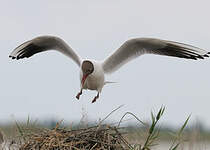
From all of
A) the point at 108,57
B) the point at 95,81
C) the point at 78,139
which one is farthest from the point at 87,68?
the point at 78,139

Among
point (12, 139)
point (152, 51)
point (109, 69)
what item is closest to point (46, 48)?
point (109, 69)

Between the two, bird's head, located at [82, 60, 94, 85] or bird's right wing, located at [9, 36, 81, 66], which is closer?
bird's head, located at [82, 60, 94, 85]

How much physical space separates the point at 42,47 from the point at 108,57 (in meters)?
1.20

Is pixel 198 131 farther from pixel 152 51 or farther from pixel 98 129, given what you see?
pixel 152 51

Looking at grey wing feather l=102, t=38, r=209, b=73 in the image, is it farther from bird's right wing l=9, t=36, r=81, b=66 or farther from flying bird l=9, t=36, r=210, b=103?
bird's right wing l=9, t=36, r=81, b=66

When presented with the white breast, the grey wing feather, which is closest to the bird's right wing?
the white breast

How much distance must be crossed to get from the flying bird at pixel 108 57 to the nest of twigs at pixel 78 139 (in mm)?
2975

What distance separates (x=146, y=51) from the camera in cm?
741

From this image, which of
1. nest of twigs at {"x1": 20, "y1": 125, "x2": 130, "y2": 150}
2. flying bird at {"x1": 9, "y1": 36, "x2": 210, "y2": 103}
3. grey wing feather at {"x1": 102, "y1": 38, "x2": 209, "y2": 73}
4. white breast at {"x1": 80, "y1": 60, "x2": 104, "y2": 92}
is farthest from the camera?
white breast at {"x1": 80, "y1": 60, "x2": 104, "y2": 92}

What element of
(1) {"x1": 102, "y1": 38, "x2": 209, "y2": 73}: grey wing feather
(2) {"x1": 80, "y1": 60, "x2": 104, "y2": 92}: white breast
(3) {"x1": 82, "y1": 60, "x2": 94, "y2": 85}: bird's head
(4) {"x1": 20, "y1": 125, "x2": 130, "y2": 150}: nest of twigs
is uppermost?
(1) {"x1": 102, "y1": 38, "x2": 209, "y2": 73}: grey wing feather

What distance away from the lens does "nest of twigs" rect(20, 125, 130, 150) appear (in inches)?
152

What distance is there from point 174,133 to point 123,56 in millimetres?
3530

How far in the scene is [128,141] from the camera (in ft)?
13.1

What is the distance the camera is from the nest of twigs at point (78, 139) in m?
3.86
